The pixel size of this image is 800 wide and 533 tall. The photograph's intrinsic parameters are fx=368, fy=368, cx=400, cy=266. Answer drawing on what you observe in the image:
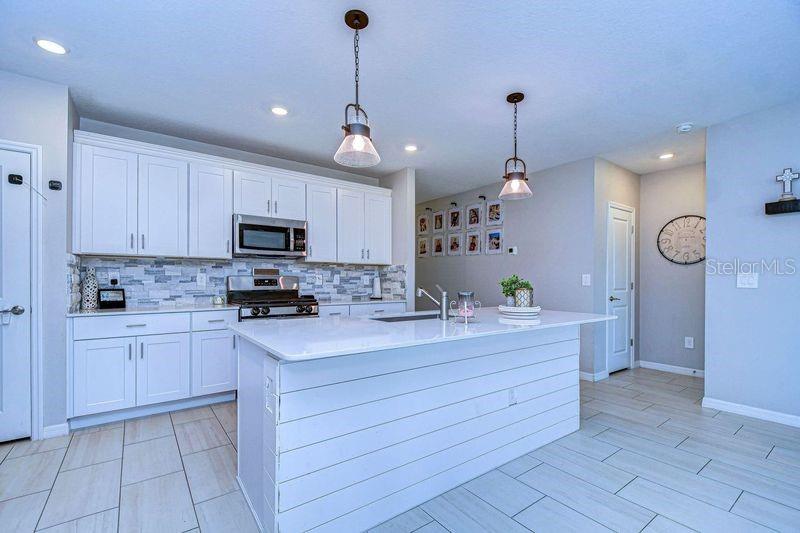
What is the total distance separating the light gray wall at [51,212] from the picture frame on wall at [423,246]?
5.04 meters

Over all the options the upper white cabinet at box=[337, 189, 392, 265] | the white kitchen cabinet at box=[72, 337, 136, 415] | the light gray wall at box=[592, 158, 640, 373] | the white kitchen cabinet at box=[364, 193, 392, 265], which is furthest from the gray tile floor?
the white kitchen cabinet at box=[364, 193, 392, 265]

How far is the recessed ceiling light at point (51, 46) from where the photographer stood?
221cm

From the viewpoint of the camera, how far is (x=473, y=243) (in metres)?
5.81

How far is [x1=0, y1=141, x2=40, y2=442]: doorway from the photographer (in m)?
2.57

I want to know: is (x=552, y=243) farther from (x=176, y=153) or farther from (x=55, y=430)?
(x=55, y=430)

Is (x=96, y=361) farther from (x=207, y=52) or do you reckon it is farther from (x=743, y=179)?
(x=743, y=179)

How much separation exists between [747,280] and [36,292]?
565cm

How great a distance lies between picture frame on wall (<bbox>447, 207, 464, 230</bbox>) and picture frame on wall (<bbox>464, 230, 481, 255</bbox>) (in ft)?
0.94

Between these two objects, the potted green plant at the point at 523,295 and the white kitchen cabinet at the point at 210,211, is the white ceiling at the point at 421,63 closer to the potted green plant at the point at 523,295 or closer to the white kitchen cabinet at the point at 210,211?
the white kitchen cabinet at the point at 210,211

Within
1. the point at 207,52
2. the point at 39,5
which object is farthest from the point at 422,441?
the point at 39,5

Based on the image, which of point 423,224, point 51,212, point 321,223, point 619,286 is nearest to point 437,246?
point 423,224

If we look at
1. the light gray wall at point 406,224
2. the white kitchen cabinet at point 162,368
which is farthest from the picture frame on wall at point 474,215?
the white kitchen cabinet at point 162,368

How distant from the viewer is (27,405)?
2.62 meters

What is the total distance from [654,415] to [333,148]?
3.99 meters
